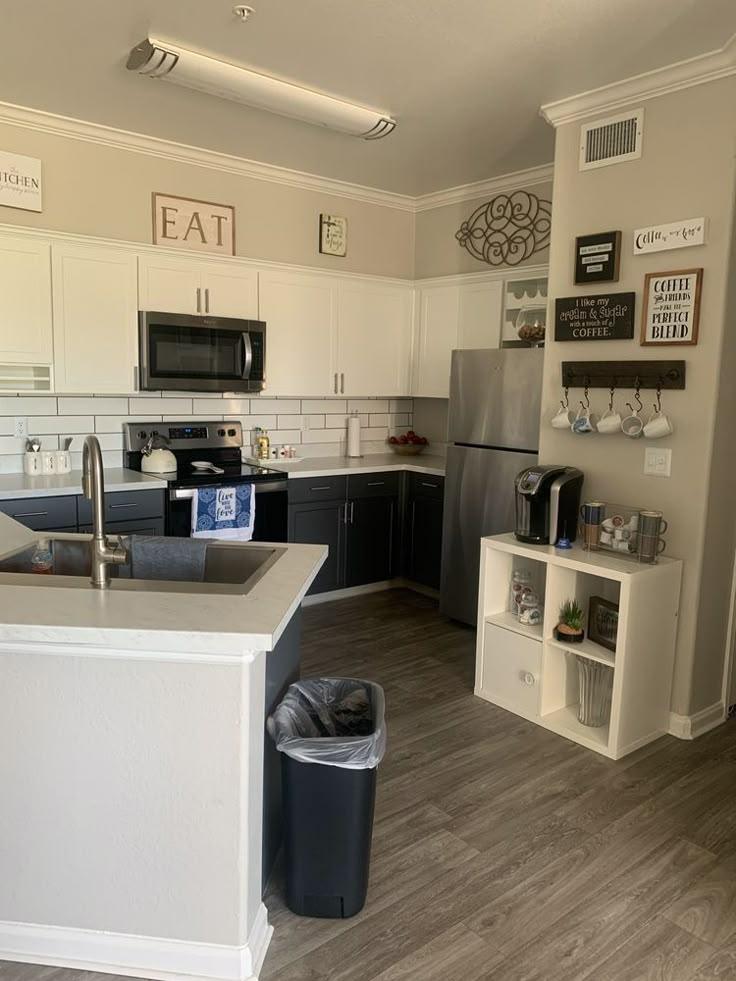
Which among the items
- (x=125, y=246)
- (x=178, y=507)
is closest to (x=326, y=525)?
(x=178, y=507)

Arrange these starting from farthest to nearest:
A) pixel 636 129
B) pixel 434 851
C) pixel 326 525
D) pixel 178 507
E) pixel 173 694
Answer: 1. pixel 326 525
2. pixel 178 507
3. pixel 636 129
4. pixel 434 851
5. pixel 173 694

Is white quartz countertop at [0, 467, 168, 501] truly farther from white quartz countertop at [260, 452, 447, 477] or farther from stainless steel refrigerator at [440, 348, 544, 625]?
stainless steel refrigerator at [440, 348, 544, 625]

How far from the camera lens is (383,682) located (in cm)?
352

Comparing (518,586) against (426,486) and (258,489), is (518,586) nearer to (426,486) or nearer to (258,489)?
(426,486)

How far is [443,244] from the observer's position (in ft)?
16.2

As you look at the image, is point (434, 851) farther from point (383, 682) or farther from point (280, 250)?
point (280, 250)

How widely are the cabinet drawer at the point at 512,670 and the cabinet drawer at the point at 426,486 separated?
1400 mm

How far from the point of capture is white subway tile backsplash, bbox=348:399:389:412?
5.18m

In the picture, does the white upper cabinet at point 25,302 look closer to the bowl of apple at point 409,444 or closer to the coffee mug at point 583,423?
the bowl of apple at point 409,444

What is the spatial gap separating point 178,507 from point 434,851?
2.20m

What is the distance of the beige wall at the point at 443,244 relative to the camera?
475cm

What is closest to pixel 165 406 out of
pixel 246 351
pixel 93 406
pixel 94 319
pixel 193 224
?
pixel 93 406

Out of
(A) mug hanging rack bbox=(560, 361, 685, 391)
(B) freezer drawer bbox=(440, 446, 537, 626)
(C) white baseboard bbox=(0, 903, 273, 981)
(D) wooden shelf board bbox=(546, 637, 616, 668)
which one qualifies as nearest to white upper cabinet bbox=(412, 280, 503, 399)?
(B) freezer drawer bbox=(440, 446, 537, 626)

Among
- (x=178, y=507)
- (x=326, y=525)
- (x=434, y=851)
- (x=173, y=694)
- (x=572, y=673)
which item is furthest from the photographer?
(x=326, y=525)
